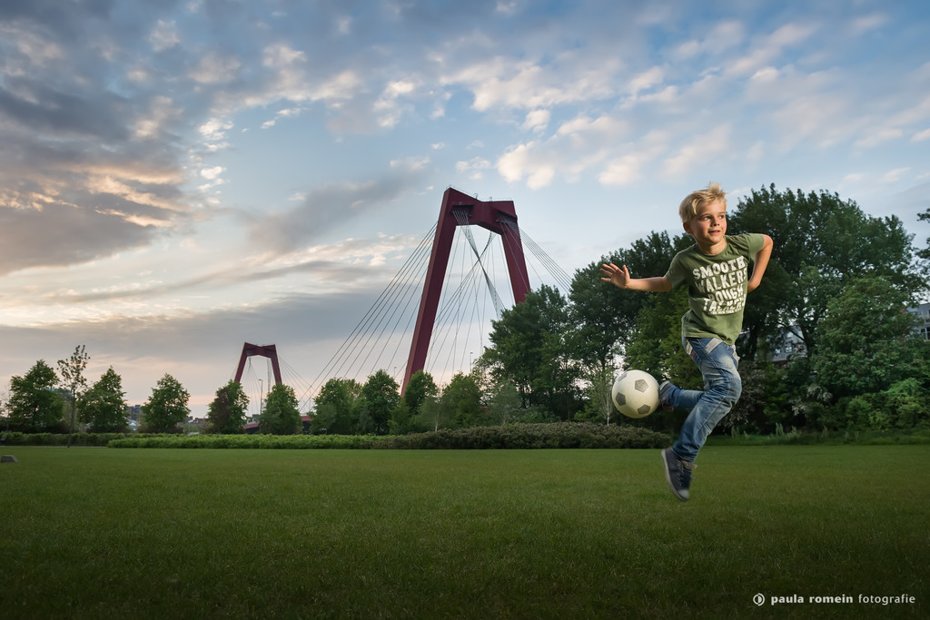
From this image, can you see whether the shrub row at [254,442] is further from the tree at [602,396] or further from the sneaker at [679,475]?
the sneaker at [679,475]

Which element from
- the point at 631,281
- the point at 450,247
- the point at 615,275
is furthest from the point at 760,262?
the point at 450,247

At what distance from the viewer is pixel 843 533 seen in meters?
6.27

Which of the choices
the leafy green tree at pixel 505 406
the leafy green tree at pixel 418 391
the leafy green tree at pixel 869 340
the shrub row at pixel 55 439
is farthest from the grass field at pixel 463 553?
the shrub row at pixel 55 439

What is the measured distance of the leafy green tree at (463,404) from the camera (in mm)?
47906

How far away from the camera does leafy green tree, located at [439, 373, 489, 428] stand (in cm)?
4791

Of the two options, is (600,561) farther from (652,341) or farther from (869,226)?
(869,226)

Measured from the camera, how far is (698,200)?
5.31m

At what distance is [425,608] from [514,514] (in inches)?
148

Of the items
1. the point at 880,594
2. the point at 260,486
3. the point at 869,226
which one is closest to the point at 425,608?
the point at 880,594

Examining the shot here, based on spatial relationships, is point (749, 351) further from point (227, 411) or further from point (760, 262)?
point (227, 411)

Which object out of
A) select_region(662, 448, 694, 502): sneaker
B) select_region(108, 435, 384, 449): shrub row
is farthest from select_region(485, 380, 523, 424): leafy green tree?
select_region(662, 448, 694, 502): sneaker

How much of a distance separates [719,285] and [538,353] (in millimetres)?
51065

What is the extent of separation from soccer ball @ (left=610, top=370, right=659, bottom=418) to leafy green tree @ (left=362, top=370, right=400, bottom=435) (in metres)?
57.5

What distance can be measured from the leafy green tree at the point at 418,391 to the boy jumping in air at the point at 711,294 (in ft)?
164
